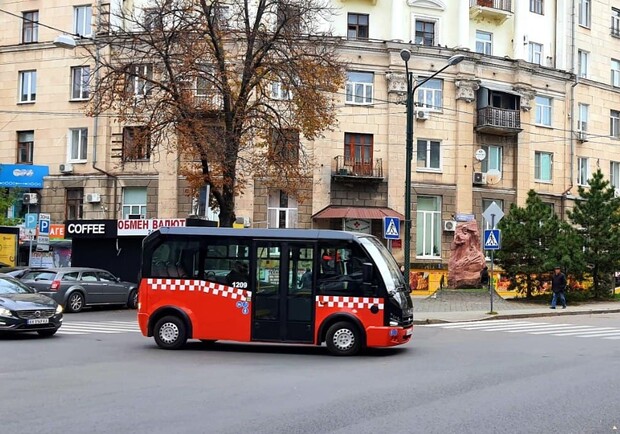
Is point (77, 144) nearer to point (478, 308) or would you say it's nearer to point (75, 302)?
point (75, 302)

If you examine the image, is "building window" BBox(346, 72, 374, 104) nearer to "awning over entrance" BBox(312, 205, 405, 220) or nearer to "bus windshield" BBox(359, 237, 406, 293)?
"awning over entrance" BBox(312, 205, 405, 220)

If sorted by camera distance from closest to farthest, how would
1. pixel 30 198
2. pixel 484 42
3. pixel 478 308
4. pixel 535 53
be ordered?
pixel 478 308 → pixel 30 198 → pixel 484 42 → pixel 535 53

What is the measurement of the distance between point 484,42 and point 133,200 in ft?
68.1

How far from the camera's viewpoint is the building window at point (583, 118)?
45.1 metres

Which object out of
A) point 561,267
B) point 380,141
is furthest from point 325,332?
point 380,141

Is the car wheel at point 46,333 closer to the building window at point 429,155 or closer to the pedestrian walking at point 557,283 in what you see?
the pedestrian walking at point 557,283

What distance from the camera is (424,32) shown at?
1572 inches

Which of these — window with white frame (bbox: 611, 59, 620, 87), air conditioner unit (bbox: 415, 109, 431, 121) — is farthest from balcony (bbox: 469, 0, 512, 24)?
window with white frame (bbox: 611, 59, 620, 87)

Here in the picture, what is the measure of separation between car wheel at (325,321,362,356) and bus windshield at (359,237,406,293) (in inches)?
41.0

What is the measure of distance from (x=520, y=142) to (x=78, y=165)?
23882 millimetres

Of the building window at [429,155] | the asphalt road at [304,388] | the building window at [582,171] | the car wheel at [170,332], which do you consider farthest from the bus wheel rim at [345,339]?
the building window at [582,171]

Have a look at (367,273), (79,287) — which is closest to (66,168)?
(79,287)

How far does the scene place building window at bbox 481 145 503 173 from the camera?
136 feet

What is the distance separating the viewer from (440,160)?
40062mm
